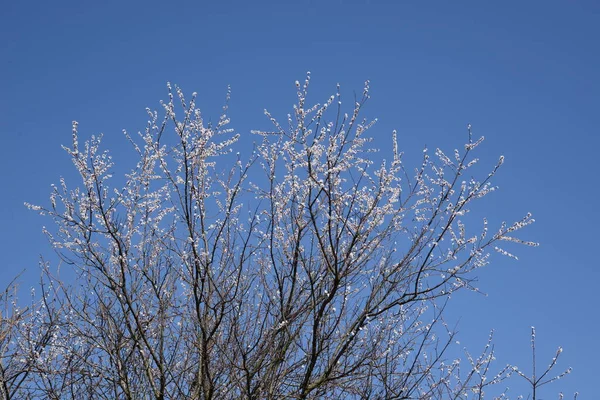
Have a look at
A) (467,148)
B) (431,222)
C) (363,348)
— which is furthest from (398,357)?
(467,148)

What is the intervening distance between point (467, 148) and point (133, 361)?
415cm

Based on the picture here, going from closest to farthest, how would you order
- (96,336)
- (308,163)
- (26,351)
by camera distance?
(308,163)
(96,336)
(26,351)

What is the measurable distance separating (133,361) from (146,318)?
0.48 metres

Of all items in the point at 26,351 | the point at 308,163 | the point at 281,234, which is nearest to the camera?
the point at 308,163

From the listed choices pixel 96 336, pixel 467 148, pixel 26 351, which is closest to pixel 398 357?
pixel 467 148

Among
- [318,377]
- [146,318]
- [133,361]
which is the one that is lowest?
[318,377]

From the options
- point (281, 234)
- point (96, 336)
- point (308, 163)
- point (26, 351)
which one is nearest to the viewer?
point (308, 163)

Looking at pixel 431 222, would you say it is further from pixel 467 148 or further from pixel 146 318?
pixel 146 318

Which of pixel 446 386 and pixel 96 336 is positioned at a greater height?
pixel 96 336

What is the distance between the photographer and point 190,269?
20.1ft

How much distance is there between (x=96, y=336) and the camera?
705 cm

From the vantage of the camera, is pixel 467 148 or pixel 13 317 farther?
pixel 13 317

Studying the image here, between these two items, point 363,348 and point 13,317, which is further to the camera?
point 13,317

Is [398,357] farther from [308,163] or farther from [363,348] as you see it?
[308,163]
